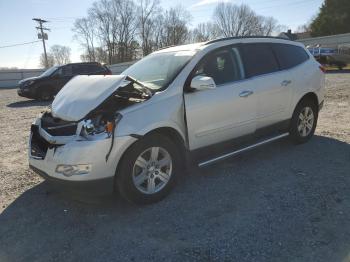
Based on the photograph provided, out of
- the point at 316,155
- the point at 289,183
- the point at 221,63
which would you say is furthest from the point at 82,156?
the point at 316,155

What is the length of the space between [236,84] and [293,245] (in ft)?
7.59

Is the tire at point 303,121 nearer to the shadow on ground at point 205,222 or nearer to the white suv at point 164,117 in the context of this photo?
the white suv at point 164,117

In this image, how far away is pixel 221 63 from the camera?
466 cm

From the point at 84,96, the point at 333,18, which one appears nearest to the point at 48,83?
the point at 84,96

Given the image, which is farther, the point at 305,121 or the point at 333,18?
the point at 333,18

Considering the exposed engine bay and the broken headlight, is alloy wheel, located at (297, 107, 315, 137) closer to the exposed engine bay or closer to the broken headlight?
the exposed engine bay

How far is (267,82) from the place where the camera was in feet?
16.7

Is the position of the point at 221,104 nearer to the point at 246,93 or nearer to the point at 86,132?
the point at 246,93

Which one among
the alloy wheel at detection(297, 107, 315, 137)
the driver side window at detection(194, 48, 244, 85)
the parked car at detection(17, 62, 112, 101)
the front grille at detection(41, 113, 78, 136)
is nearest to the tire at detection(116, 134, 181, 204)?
the front grille at detection(41, 113, 78, 136)

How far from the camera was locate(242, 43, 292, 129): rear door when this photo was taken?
498cm

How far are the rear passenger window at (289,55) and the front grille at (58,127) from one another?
3.46 meters

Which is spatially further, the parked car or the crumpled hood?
the parked car

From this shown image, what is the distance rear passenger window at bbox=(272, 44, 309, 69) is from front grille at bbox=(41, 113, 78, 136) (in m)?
3.46

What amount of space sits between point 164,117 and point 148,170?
2.05ft
